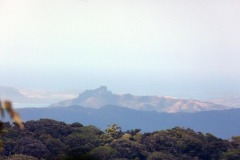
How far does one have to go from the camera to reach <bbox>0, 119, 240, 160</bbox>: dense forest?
31727mm

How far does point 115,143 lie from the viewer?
117ft

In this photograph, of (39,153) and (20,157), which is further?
(39,153)

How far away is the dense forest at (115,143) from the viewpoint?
104 feet

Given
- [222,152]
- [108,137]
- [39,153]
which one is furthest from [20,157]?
[222,152]

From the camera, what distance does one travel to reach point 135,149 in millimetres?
34750

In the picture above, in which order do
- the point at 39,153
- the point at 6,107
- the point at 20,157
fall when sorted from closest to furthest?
the point at 6,107 < the point at 20,157 < the point at 39,153

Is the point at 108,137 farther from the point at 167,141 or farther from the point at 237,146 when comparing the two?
the point at 237,146

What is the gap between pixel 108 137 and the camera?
127ft

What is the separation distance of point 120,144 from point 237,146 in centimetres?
1036

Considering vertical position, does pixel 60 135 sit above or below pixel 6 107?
below

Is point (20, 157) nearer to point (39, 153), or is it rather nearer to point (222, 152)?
point (39, 153)

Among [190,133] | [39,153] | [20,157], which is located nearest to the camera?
[20,157]

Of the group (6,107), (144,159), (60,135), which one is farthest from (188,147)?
(6,107)

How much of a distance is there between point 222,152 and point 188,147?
2553 millimetres
